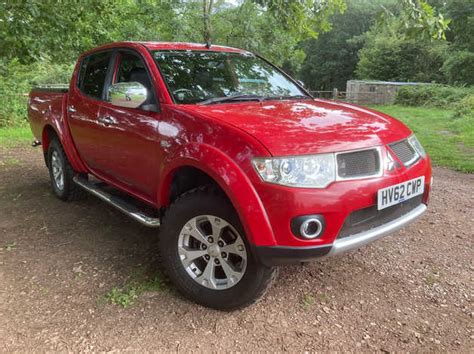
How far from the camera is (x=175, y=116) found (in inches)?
120

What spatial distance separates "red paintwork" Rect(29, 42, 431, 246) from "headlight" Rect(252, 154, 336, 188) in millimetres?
37

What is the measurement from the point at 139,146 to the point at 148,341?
4.83 ft

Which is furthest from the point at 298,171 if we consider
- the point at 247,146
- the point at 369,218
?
the point at 369,218

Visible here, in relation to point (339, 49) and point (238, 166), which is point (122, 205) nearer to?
point (238, 166)

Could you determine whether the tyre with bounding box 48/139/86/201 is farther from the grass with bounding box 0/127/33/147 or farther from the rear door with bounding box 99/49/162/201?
the grass with bounding box 0/127/33/147

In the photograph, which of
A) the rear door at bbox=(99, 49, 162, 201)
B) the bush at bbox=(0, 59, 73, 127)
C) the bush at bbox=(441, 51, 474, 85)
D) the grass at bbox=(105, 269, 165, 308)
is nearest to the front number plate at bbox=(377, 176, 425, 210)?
the rear door at bbox=(99, 49, 162, 201)

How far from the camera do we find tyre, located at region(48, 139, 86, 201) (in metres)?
4.98

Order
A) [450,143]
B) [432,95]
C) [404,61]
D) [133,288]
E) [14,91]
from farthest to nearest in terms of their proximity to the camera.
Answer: [404,61], [432,95], [14,91], [450,143], [133,288]

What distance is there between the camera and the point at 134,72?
3729mm

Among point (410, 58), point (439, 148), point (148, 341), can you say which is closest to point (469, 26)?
point (439, 148)

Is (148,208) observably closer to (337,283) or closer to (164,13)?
(337,283)

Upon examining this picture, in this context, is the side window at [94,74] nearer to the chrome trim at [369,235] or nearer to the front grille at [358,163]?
the front grille at [358,163]

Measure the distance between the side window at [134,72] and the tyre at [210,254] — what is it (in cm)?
96

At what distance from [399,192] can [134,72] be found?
7.74 feet
